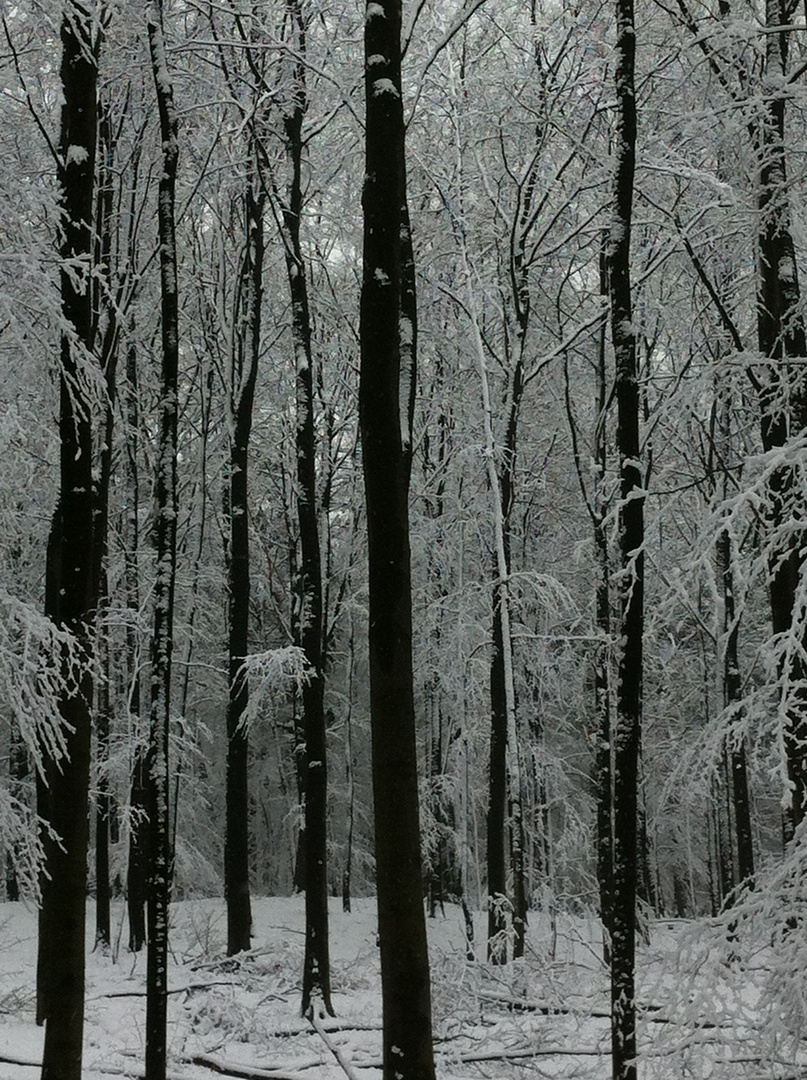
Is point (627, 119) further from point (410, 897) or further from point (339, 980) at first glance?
point (339, 980)

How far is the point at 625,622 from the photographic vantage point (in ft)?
22.2

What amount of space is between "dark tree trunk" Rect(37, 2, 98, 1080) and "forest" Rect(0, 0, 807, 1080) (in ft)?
0.09

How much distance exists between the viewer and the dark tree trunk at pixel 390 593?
5551 mm

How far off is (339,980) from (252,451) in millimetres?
12545

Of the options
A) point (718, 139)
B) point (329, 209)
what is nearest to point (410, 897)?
point (718, 139)

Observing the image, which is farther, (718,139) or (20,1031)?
(20,1031)

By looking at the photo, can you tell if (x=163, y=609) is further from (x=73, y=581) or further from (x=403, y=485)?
(x=403, y=485)

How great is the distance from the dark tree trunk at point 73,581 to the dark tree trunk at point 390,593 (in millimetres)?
1823

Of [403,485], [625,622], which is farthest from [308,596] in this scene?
[403,485]

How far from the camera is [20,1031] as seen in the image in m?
10.7

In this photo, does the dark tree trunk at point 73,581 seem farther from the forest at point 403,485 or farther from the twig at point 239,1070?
the twig at point 239,1070

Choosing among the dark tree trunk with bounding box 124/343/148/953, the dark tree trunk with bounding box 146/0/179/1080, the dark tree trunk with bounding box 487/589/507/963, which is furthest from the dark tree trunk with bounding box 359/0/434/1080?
the dark tree trunk with bounding box 124/343/148/953

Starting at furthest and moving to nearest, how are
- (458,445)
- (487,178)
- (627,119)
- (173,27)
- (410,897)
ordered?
(458,445) → (487,178) → (173,27) → (627,119) → (410,897)

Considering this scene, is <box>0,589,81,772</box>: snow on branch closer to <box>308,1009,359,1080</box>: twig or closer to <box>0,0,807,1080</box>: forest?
<box>0,0,807,1080</box>: forest
